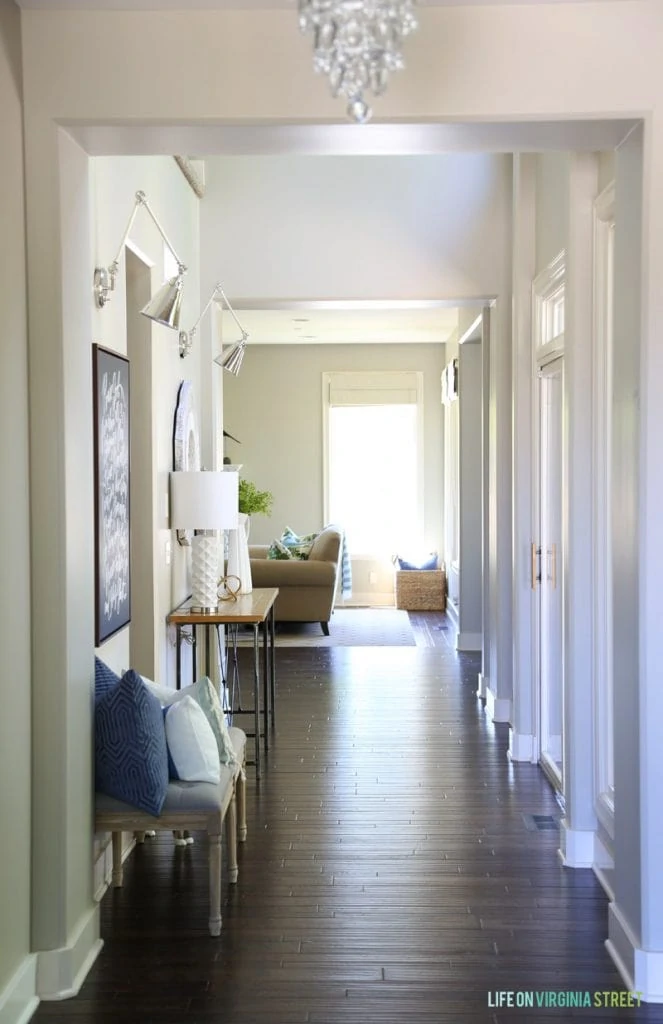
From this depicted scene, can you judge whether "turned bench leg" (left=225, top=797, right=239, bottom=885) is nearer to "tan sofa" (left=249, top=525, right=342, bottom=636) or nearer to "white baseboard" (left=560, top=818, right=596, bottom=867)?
"white baseboard" (left=560, top=818, right=596, bottom=867)

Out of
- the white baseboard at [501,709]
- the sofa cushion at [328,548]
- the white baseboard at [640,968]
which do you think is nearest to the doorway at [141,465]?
the white baseboard at [640,968]

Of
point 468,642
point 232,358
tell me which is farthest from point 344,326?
point 232,358

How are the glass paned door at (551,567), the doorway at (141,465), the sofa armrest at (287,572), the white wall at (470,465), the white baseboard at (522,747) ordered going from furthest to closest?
the sofa armrest at (287,572)
the white wall at (470,465)
the white baseboard at (522,747)
the glass paned door at (551,567)
the doorway at (141,465)

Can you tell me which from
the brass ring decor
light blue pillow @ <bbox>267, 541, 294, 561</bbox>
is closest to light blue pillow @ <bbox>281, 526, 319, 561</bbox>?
light blue pillow @ <bbox>267, 541, 294, 561</bbox>

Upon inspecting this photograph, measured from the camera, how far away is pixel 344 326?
10594 mm

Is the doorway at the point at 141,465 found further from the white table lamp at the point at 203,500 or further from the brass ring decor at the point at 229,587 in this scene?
the brass ring decor at the point at 229,587

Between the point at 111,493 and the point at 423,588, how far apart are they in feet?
25.8

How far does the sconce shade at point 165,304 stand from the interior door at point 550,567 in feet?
6.18

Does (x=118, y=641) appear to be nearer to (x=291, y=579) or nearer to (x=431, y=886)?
(x=431, y=886)

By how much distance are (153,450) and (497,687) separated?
2.79 meters

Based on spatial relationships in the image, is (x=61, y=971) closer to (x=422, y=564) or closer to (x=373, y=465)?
(x=422, y=564)

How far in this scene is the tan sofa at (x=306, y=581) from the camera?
952 cm

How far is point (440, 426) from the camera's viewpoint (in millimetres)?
12234

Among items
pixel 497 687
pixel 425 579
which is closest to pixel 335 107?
pixel 497 687
